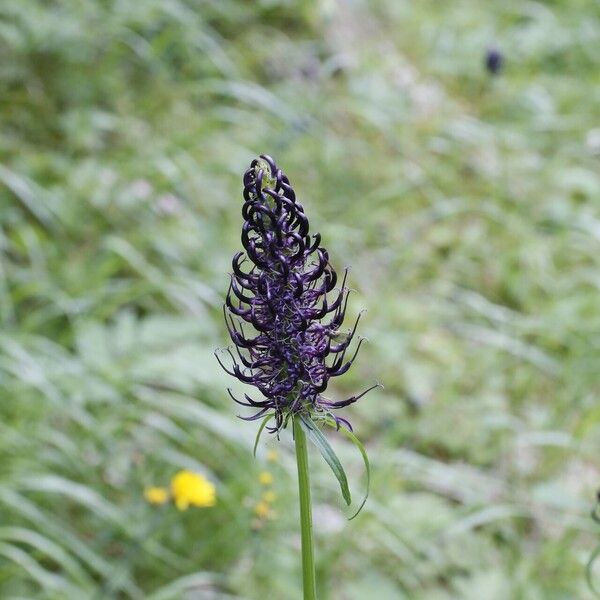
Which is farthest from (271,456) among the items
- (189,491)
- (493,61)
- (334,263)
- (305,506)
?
(493,61)

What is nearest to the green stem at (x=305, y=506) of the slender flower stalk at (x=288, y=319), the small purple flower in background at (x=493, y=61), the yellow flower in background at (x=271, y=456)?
the slender flower stalk at (x=288, y=319)

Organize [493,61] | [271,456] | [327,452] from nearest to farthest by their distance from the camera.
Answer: [327,452]
[271,456]
[493,61]

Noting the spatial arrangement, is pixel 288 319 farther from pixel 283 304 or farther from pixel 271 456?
pixel 271 456

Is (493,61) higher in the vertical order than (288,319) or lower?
higher

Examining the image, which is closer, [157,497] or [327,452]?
[327,452]

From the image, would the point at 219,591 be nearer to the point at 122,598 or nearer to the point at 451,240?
the point at 122,598

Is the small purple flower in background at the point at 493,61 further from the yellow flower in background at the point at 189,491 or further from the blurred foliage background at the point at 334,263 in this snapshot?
the yellow flower in background at the point at 189,491

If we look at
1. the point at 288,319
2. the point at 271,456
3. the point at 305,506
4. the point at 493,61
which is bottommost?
the point at 305,506

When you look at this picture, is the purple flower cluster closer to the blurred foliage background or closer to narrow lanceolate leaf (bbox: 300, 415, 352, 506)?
narrow lanceolate leaf (bbox: 300, 415, 352, 506)
